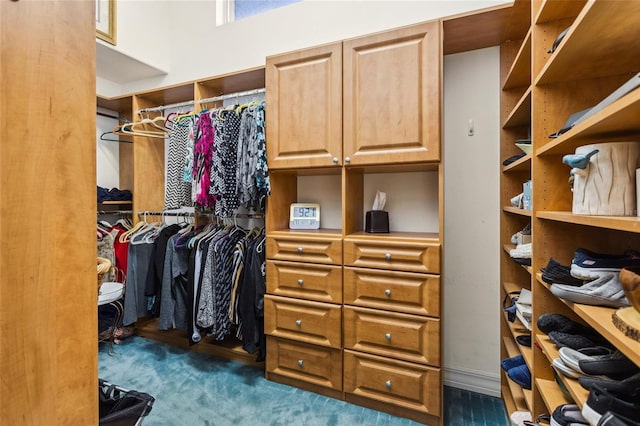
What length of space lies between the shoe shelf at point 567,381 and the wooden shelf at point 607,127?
69 centimetres

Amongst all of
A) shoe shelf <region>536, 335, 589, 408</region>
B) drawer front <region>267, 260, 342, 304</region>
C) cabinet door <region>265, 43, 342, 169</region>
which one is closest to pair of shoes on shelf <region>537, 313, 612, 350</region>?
shoe shelf <region>536, 335, 589, 408</region>

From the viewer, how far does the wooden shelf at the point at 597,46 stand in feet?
2.61

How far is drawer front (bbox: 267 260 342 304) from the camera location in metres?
1.88

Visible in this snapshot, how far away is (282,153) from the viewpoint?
2033mm

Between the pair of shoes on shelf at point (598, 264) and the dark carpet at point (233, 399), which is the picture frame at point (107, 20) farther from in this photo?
the pair of shoes on shelf at point (598, 264)

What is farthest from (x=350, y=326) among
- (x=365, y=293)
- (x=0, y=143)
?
(x=0, y=143)

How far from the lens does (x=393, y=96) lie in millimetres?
1755

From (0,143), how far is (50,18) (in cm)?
26

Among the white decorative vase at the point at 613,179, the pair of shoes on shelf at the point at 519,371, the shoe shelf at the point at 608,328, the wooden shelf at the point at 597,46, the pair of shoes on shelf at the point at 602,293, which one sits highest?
the wooden shelf at the point at 597,46

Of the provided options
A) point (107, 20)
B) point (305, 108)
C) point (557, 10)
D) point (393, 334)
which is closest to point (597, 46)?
point (557, 10)

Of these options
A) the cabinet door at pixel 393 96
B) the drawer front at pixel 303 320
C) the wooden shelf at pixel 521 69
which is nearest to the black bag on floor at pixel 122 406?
the drawer front at pixel 303 320

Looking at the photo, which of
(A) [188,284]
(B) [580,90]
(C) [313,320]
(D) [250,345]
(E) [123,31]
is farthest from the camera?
(E) [123,31]

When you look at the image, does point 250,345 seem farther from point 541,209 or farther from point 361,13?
point 361,13

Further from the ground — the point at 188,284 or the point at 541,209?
the point at 541,209
